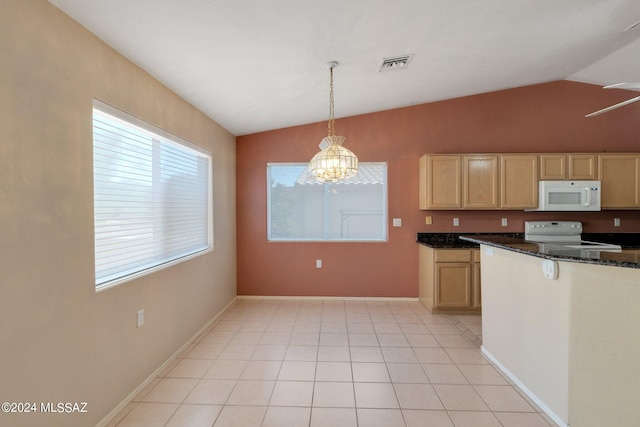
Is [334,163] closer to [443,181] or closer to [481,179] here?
[443,181]

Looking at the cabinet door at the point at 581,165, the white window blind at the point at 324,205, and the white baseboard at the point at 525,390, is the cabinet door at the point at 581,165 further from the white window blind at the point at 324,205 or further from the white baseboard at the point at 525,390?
the white baseboard at the point at 525,390

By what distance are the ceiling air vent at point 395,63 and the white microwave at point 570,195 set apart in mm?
2559

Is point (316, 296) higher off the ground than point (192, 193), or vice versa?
point (192, 193)

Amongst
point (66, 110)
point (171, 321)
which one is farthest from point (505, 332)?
point (66, 110)

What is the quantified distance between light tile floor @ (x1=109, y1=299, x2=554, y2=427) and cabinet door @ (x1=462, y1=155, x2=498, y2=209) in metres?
1.59

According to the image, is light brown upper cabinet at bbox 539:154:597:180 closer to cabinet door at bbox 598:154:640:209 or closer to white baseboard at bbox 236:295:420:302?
cabinet door at bbox 598:154:640:209

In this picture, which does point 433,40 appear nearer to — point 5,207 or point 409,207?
point 409,207

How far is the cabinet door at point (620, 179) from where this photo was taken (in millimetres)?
3824

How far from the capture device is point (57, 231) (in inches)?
61.4

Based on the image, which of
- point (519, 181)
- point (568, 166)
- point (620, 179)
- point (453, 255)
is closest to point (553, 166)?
point (568, 166)

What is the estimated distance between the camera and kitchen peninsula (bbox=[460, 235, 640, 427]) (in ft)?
4.95

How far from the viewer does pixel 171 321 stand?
8.74ft

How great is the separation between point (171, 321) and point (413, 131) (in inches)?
152

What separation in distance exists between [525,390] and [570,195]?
2882 mm
